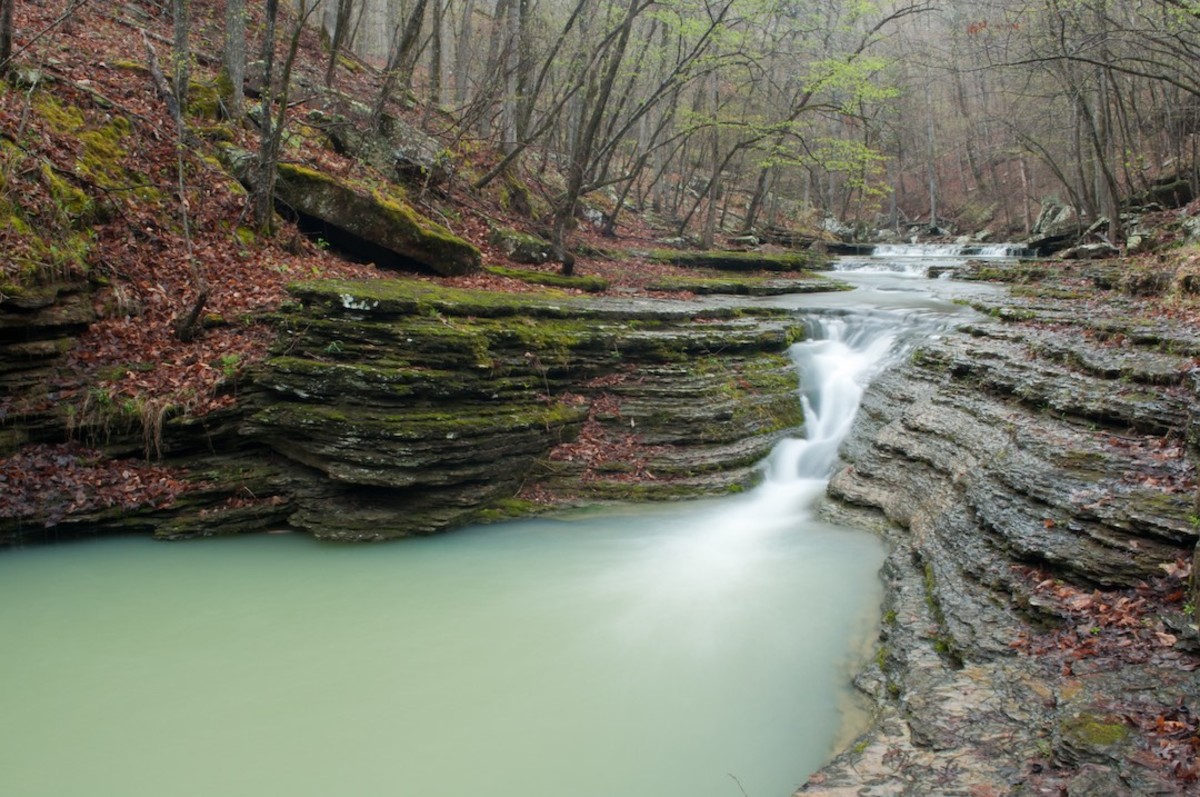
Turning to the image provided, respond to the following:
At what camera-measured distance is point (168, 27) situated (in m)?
13.3

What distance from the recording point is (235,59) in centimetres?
1091

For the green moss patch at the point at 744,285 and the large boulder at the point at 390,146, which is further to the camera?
the green moss patch at the point at 744,285

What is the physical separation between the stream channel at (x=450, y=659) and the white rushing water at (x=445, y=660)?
0.02 metres

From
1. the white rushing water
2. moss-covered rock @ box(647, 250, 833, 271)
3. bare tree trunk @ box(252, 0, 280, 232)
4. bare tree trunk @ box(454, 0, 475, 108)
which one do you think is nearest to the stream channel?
the white rushing water

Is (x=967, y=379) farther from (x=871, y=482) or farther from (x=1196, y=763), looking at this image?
(x=1196, y=763)

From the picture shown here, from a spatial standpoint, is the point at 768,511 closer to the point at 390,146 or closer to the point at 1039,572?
the point at 1039,572

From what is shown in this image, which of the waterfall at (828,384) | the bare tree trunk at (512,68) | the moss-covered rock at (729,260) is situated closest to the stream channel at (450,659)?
the waterfall at (828,384)

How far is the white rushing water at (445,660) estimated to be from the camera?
3.88 m

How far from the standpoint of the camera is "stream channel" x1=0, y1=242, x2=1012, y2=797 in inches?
153

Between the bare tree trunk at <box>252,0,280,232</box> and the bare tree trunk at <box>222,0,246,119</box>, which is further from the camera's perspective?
the bare tree trunk at <box>222,0,246,119</box>

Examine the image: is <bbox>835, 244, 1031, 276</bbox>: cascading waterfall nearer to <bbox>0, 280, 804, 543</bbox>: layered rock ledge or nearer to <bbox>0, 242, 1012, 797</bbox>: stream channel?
<bbox>0, 280, 804, 543</bbox>: layered rock ledge

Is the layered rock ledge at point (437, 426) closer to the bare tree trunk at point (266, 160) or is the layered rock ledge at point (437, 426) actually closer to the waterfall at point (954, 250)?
the bare tree trunk at point (266, 160)

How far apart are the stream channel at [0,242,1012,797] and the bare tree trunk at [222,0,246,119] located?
7575 mm

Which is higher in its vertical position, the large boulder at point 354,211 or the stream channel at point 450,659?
the large boulder at point 354,211
